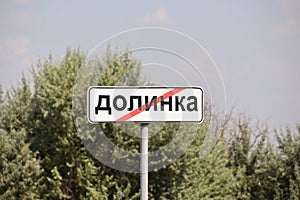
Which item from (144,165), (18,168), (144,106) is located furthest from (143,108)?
(18,168)

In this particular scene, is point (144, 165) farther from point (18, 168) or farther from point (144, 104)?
point (18, 168)

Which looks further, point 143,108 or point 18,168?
point 18,168

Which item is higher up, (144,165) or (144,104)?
(144,104)

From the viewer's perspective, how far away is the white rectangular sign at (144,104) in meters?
3.30

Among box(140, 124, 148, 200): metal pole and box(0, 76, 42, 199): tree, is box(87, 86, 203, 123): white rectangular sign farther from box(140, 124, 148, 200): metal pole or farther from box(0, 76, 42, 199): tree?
box(0, 76, 42, 199): tree

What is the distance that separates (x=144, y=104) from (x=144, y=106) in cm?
1

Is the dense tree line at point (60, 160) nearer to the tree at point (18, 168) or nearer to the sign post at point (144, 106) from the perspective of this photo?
the tree at point (18, 168)

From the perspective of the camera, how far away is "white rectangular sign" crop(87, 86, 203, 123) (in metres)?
3.30

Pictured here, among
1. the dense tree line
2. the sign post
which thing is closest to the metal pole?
the sign post

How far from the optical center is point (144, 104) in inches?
131

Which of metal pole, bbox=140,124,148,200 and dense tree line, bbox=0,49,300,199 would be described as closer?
metal pole, bbox=140,124,148,200

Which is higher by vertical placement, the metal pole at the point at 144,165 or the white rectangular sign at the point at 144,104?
the white rectangular sign at the point at 144,104

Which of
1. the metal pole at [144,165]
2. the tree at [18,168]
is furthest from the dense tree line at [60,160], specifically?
the metal pole at [144,165]

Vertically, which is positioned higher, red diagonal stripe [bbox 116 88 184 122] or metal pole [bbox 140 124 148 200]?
red diagonal stripe [bbox 116 88 184 122]
